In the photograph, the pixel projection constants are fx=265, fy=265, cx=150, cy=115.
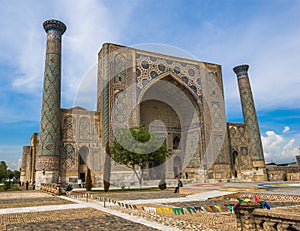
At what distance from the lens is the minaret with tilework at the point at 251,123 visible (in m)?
26.6

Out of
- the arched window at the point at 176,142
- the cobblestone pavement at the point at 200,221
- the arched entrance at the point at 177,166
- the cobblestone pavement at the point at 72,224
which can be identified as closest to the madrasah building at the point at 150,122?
the arched entrance at the point at 177,166

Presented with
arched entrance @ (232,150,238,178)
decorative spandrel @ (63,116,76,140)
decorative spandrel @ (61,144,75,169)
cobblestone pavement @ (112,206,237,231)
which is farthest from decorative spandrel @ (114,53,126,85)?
cobblestone pavement @ (112,206,237,231)

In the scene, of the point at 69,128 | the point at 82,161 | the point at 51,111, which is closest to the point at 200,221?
the point at 51,111

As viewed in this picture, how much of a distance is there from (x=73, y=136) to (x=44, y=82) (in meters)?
4.79

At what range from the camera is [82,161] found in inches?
850

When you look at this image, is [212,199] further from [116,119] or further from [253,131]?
[253,131]

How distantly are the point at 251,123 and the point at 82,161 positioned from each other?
57.2 feet

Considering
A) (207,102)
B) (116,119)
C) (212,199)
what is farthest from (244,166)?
(212,199)

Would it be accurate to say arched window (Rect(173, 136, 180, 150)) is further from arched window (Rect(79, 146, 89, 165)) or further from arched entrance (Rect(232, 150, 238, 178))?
arched window (Rect(79, 146, 89, 165))

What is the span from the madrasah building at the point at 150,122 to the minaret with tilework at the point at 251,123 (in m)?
0.10

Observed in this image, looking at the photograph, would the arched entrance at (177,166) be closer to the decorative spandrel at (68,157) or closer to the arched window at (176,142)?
the arched window at (176,142)

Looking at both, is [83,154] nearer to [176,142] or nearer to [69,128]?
[69,128]

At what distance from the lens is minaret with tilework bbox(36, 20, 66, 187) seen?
1930 centimetres

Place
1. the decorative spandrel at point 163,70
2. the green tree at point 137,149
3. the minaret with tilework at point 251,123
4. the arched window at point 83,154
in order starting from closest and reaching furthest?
the green tree at point 137,149 < the arched window at point 83,154 < the decorative spandrel at point 163,70 < the minaret with tilework at point 251,123
